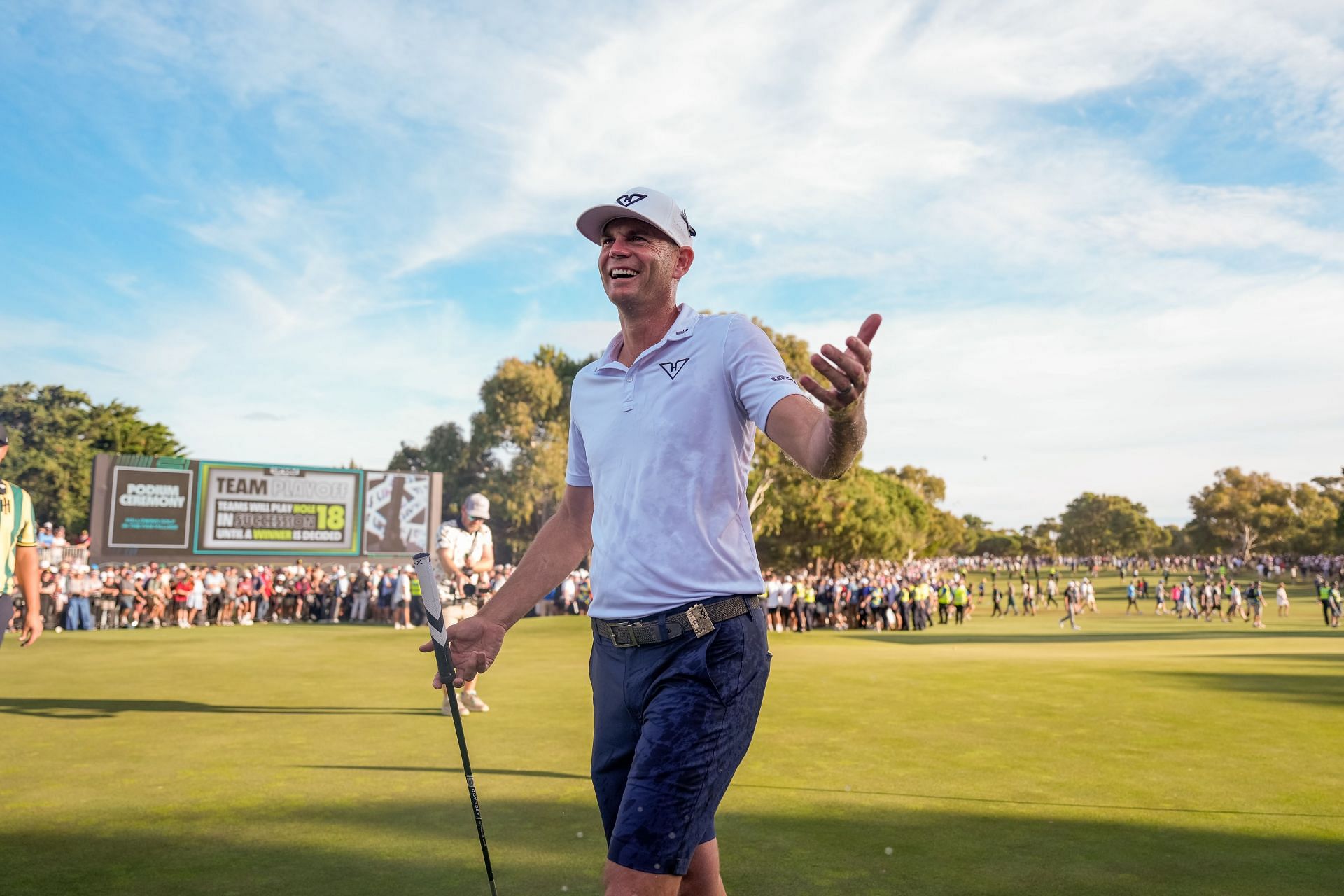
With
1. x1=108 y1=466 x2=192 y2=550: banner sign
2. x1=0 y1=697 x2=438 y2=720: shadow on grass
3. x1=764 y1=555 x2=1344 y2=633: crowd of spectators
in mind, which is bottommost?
x1=0 y1=697 x2=438 y2=720: shadow on grass

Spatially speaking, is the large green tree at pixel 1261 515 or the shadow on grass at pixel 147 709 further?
the large green tree at pixel 1261 515

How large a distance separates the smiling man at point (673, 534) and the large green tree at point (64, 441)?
2327 inches

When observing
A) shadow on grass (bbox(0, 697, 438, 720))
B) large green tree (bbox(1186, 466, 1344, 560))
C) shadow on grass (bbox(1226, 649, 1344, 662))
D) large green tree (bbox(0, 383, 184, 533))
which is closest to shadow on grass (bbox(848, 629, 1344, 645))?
shadow on grass (bbox(1226, 649, 1344, 662))

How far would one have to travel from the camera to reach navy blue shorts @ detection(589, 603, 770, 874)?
8.39 feet

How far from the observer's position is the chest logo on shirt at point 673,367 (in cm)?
297

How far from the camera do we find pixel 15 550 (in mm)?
7043

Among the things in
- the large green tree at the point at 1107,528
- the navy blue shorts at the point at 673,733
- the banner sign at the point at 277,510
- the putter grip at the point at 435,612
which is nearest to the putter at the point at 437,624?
the putter grip at the point at 435,612

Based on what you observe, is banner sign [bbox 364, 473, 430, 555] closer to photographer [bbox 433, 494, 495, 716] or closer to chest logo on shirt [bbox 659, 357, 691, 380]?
photographer [bbox 433, 494, 495, 716]

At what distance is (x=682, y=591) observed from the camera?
2779mm

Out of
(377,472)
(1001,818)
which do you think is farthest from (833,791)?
(377,472)

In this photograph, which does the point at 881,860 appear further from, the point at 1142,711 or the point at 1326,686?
the point at 1326,686

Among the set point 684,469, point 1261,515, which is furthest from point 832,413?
point 1261,515

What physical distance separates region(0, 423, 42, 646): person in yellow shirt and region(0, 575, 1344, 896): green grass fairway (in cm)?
129

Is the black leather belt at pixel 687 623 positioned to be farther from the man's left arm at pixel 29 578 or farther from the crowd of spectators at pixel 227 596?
the crowd of spectators at pixel 227 596
